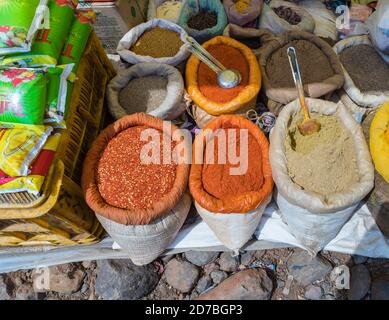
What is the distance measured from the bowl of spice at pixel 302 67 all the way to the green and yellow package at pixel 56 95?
112 centimetres

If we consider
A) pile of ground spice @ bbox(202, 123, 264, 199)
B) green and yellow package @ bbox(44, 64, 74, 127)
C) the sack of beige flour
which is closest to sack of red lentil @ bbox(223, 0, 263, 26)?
the sack of beige flour

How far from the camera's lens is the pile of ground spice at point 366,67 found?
6.86 feet

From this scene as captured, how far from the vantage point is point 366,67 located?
7.09ft

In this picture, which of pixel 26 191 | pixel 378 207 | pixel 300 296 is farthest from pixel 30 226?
pixel 378 207

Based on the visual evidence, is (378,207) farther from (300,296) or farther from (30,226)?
(30,226)

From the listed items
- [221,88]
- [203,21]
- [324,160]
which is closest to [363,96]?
[324,160]

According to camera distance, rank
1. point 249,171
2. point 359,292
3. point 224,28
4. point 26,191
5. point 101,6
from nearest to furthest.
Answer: point 26,191
point 249,171
point 359,292
point 101,6
point 224,28

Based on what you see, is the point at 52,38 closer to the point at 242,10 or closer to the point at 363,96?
the point at 242,10

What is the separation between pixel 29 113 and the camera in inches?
60.8

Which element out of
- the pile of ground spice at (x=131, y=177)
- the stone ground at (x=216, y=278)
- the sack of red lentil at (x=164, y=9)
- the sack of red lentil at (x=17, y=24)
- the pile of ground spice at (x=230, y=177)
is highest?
the sack of red lentil at (x=17, y=24)

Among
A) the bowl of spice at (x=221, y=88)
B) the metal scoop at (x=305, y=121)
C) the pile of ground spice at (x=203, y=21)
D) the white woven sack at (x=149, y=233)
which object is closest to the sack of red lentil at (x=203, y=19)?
the pile of ground spice at (x=203, y=21)

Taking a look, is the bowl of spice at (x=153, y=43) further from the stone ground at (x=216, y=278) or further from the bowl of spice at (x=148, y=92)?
the stone ground at (x=216, y=278)

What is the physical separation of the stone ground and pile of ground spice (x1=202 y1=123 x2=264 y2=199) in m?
0.53

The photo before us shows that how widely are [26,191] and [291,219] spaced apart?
1289mm
